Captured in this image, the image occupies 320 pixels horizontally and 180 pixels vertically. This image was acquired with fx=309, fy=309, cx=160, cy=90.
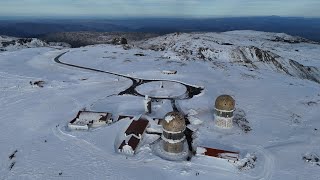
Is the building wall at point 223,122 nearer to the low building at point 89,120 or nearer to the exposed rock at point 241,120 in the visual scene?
the exposed rock at point 241,120

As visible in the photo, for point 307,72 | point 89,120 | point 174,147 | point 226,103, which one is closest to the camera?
point 174,147

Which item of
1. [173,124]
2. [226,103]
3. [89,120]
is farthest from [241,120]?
[89,120]

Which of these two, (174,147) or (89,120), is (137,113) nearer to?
(89,120)

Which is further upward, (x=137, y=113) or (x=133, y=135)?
(x=133, y=135)

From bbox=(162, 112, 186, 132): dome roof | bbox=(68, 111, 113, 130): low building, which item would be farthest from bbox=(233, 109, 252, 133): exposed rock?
bbox=(68, 111, 113, 130): low building

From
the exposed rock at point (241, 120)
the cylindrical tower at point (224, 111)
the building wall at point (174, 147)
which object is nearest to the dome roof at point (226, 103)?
the cylindrical tower at point (224, 111)

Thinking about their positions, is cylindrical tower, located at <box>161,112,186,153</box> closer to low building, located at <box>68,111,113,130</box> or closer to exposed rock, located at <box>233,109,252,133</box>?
low building, located at <box>68,111,113,130</box>

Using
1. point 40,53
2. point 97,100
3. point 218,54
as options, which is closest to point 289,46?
point 218,54
